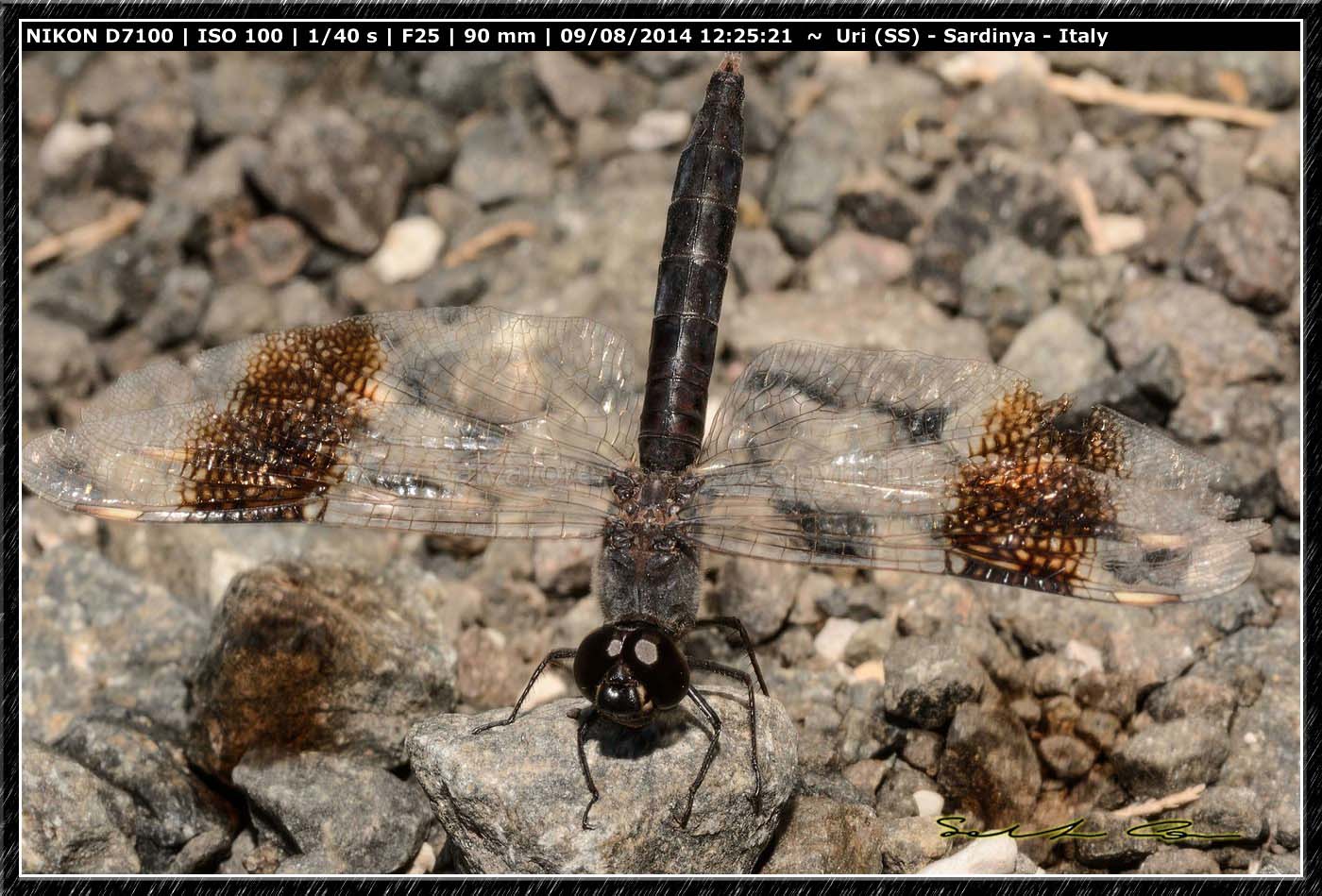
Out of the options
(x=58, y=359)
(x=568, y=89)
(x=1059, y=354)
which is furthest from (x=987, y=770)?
(x=58, y=359)

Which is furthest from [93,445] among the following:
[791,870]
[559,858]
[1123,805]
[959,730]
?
[1123,805]

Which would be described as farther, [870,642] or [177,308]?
[177,308]

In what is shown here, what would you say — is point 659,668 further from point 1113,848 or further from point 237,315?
point 237,315

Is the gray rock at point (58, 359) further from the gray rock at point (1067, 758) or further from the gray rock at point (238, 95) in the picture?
the gray rock at point (1067, 758)

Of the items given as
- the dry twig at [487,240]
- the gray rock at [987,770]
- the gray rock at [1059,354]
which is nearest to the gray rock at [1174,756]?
the gray rock at [987,770]

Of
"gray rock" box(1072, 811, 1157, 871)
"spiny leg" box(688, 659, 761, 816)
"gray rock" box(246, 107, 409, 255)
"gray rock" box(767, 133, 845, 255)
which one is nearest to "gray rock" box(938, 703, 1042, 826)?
"gray rock" box(1072, 811, 1157, 871)

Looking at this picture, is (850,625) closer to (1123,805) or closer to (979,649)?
(979,649)

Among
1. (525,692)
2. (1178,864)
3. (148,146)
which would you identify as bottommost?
(1178,864)
